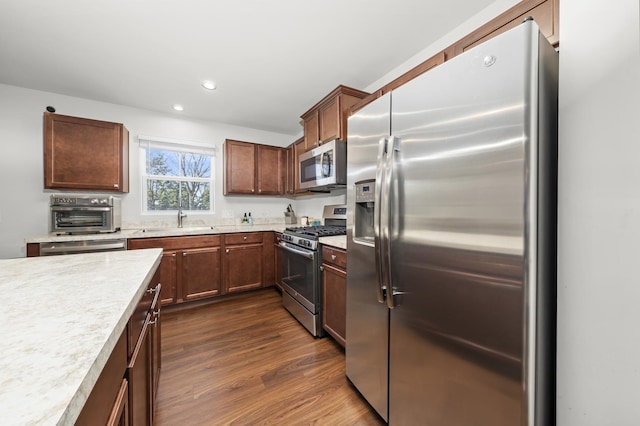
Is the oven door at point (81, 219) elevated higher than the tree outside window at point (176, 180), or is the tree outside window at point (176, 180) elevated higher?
the tree outside window at point (176, 180)

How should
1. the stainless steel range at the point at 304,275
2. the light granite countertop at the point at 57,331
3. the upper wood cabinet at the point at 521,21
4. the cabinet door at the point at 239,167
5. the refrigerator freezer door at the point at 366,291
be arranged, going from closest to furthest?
the light granite countertop at the point at 57,331 < the upper wood cabinet at the point at 521,21 < the refrigerator freezer door at the point at 366,291 < the stainless steel range at the point at 304,275 < the cabinet door at the point at 239,167

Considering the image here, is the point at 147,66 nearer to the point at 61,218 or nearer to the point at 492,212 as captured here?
the point at 61,218

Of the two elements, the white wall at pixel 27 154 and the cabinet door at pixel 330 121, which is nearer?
the cabinet door at pixel 330 121

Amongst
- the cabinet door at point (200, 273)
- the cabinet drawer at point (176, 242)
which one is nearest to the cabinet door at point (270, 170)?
the cabinet drawer at point (176, 242)

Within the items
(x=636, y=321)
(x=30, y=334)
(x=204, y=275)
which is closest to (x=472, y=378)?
(x=636, y=321)

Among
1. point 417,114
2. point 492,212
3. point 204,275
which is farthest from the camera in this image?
point 204,275

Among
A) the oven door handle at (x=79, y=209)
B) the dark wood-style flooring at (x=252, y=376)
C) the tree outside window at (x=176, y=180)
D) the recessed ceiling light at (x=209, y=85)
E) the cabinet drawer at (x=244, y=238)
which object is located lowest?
the dark wood-style flooring at (x=252, y=376)

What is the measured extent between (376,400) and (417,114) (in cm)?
152

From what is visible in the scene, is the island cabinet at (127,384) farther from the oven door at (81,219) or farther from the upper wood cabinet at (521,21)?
the oven door at (81,219)

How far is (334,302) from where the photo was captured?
2012 mm

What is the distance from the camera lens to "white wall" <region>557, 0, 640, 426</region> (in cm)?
73

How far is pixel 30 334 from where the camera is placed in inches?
21.6

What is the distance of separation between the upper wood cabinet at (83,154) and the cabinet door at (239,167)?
119 cm

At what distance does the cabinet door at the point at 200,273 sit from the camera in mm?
2869
